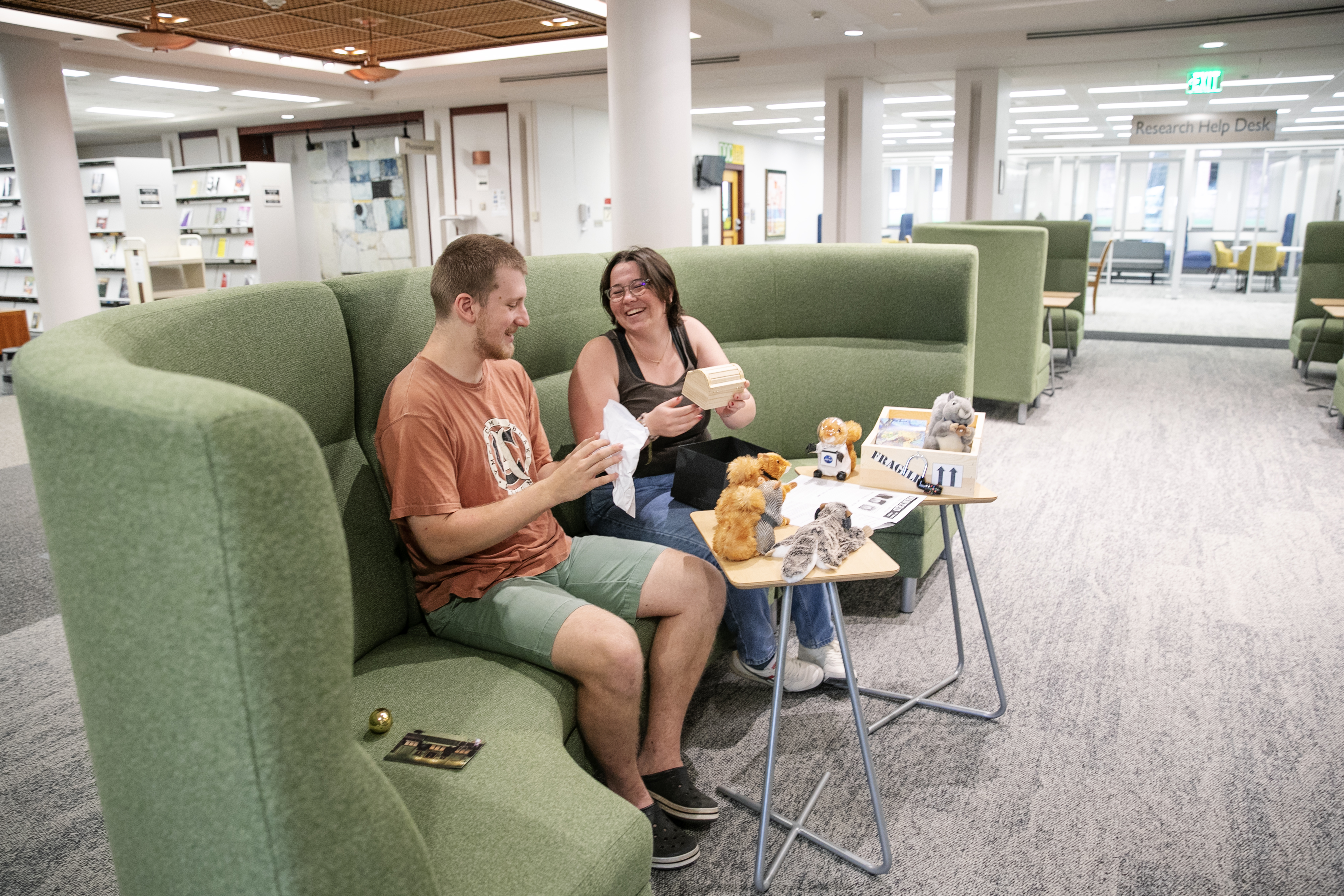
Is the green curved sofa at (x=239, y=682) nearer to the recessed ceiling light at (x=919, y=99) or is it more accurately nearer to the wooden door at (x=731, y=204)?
the recessed ceiling light at (x=919, y=99)

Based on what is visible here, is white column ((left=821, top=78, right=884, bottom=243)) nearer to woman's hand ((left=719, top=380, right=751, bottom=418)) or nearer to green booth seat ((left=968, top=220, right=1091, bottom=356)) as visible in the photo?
green booth seat ((left=968, top=220, right=1091, bottom=356))

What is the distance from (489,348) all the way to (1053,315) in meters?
7.00

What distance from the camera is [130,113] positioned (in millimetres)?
12062

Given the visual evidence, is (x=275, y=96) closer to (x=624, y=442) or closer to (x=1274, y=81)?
(x=624, y=442)

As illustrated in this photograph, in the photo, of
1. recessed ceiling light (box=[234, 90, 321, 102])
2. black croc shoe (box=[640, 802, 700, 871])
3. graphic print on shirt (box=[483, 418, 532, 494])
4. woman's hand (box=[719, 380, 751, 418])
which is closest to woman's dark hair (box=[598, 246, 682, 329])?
woman's hand (box=[719, 380, 751, 418])

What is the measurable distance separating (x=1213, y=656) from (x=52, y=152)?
8.42 m

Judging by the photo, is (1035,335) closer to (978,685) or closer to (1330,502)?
(1330,502)

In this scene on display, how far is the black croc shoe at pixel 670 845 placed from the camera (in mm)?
1936

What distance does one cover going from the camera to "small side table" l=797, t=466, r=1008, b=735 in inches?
97.9

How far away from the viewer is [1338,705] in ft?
8.44

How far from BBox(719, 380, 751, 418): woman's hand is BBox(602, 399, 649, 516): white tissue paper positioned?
714mm

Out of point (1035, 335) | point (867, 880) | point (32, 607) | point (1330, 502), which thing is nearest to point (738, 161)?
point (1035, 335)

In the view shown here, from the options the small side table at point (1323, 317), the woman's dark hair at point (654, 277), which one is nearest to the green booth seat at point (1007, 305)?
the small side table at point (1323, 317)

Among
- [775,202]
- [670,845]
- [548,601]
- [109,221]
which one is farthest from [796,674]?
[775,202]
